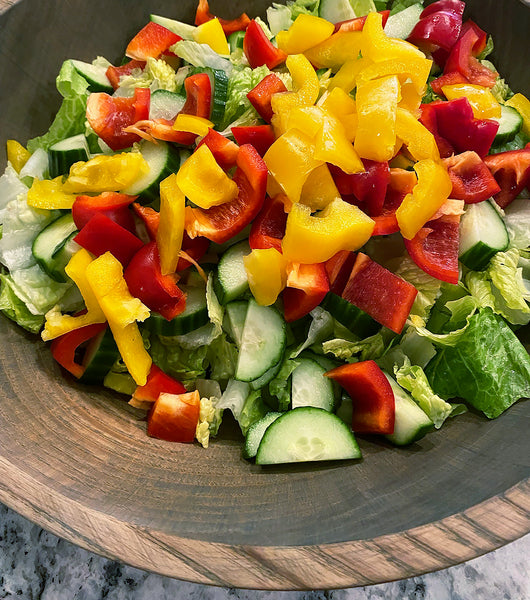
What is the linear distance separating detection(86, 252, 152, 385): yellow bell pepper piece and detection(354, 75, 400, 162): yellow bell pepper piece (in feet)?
3.46

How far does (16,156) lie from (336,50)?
65.4 inches

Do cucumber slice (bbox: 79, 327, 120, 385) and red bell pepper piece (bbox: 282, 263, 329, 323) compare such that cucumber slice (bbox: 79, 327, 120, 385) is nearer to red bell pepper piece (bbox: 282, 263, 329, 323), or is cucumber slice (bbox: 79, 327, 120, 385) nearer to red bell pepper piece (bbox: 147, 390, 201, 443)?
red bell pepper piece (bbox: 147, 390, 201, 443)

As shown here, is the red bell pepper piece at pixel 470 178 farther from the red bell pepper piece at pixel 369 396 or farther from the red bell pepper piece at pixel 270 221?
the red bell pepper piece at pixel 369 396

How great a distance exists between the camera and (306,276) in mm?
2127

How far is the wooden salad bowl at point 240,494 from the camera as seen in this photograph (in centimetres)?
154

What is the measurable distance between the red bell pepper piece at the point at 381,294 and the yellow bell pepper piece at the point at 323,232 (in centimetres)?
12

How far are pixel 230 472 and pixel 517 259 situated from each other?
146cm

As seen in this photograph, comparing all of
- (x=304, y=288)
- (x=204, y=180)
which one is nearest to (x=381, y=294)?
(x=304, y=288)

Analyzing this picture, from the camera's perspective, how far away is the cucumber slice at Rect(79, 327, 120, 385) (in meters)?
2.30

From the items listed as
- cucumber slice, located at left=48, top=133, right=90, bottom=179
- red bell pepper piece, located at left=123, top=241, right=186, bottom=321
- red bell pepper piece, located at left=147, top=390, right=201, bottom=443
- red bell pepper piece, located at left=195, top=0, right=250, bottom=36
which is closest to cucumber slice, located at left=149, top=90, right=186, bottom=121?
cucumber slice, located at left=48, top=133, right=90, bottom=179

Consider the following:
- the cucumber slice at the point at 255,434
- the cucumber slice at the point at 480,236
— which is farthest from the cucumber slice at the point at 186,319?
the cucumber slice at the point at 480,236

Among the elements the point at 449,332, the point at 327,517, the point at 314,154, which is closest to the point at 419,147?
the point at 314,154

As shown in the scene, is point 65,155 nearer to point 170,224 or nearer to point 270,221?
point 170,224

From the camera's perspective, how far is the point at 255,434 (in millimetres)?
2117
